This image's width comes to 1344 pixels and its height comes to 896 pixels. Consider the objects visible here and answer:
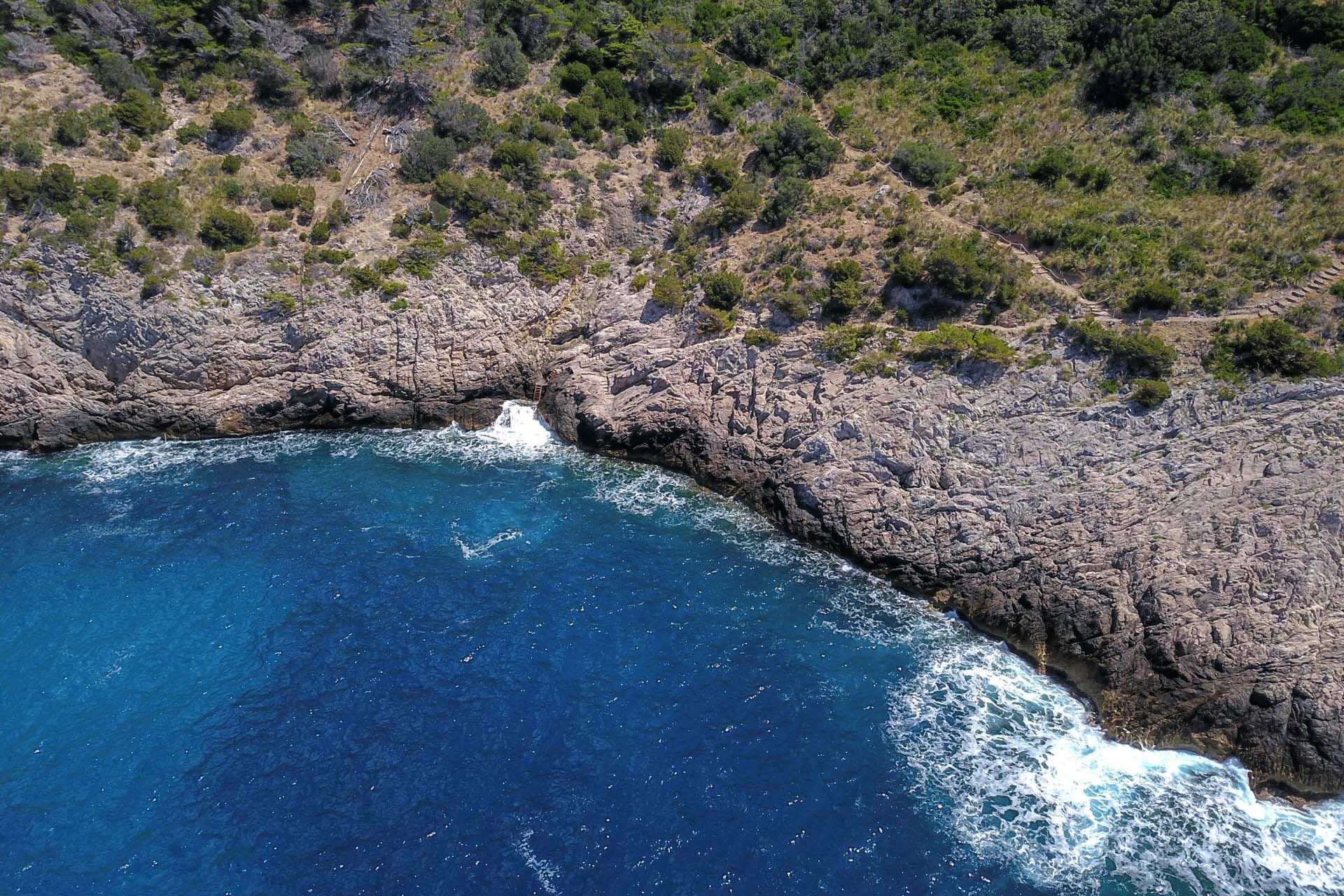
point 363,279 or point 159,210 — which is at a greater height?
point 159,210

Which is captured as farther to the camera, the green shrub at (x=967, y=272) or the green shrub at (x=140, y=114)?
the green shrub at (x=140, y=114)

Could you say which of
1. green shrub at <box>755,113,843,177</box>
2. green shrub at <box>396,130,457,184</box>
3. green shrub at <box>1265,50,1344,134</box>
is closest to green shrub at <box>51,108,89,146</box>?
green shrub at <box>396,130,457,184</box>

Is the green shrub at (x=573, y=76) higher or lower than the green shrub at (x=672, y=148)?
higher

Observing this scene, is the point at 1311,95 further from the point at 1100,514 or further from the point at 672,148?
the point at 672,148

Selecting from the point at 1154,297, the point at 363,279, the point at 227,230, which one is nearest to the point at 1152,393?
the point at 1154,297

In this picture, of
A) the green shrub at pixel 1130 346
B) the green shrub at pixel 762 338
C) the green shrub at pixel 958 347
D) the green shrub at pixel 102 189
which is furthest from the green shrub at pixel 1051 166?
the green shrub at pixel 102 189

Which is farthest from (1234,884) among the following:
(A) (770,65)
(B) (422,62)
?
(B) (422,62)

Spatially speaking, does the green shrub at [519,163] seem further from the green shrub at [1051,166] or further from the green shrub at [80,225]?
the green shrub at [1051,166]
